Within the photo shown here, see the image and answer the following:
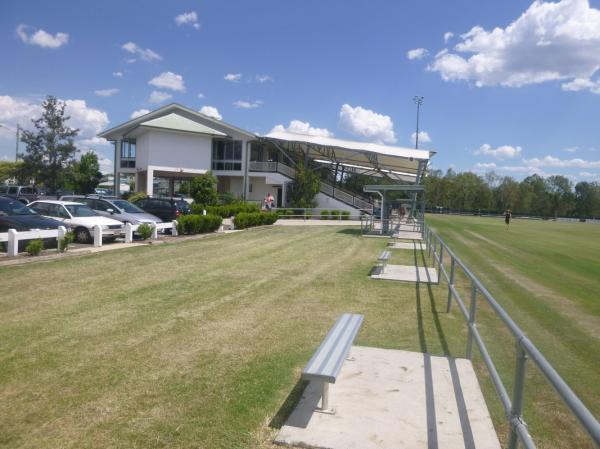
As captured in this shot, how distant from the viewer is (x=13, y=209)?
1552 centimetres

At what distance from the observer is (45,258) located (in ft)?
40.3

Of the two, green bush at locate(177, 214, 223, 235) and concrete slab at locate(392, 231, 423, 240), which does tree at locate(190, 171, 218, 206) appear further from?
concrete slab at locate(392, 231, 423, 240)

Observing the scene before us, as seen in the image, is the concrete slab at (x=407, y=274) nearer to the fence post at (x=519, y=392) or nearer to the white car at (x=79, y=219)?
the fence post at (x=519, y=392)

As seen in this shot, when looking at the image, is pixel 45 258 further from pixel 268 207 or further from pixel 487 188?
pixel 487 188

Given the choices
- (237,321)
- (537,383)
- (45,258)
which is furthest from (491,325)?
(45,258)

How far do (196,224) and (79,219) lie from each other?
4814mm

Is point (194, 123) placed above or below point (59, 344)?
above

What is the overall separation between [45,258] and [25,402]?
8.85m

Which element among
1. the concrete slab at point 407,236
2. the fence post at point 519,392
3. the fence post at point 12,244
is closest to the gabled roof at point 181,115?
the concrete slab at point 407,236

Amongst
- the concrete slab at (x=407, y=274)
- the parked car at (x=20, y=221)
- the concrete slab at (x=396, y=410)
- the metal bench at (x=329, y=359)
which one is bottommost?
the concrete slab at (x=396, y=410)

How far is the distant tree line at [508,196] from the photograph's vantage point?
351 feet

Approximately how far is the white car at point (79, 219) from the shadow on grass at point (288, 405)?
12875 millimetres

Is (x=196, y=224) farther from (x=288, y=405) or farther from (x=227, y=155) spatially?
(x=227, y=155)

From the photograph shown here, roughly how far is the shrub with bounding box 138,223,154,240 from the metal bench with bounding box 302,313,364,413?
13.0m
